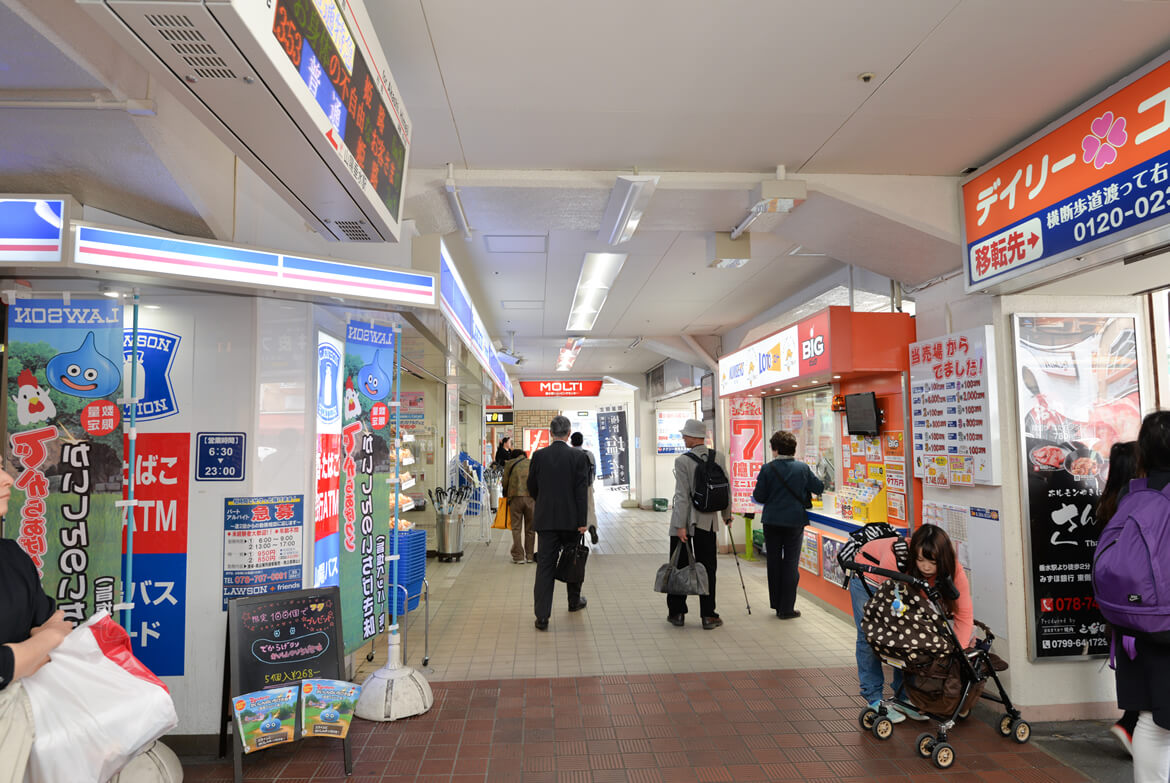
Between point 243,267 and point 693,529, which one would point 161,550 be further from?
point 693,529

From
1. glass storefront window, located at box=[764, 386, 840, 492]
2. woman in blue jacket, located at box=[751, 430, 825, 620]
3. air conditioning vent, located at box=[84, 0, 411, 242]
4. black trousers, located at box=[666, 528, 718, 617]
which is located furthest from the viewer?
glass storefront window, located at box=[764, 386, 840, 492]

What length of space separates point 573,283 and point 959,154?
3886mm

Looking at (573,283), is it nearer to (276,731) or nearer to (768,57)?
(768,57)

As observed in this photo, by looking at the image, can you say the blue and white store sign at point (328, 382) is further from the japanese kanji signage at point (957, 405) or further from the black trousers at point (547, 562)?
the japanese kanji signage at point (957, 405)

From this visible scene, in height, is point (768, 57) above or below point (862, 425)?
above

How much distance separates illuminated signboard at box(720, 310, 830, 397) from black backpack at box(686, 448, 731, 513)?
113cm

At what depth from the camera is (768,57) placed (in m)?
2.74

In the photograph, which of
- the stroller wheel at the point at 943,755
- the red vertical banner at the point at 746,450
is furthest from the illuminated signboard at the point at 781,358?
the stroller wheel at the point at 943,755

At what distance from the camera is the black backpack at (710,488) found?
530cm

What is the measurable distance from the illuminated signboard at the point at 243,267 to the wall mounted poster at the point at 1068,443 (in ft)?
11.1

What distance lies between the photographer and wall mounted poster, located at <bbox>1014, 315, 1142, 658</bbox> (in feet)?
11.7

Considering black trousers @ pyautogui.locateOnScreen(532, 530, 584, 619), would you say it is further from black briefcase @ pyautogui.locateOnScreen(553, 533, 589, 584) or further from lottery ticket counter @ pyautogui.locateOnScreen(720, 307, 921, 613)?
lottery ticket counter @ pyautogui.locateOnScreen(720, 307, 921, 613)

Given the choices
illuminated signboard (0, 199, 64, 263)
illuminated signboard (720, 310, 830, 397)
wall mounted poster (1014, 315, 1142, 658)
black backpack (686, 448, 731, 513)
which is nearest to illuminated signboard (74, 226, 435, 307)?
illuminated signboard (0, 199, 64, 263)

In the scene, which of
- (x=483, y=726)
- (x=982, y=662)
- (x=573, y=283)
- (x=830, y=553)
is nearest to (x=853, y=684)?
(x=982, y=662)
